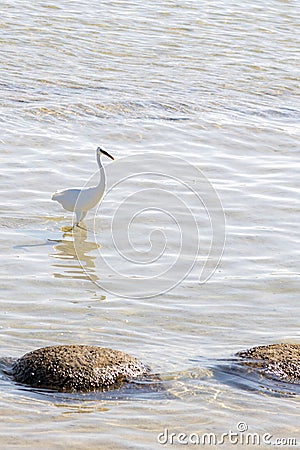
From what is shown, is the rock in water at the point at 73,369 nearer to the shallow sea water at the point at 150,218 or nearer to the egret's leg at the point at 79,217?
the shallow sea water at the point at 150,218

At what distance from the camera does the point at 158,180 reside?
970cm

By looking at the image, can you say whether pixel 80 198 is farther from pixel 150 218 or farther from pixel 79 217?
pixel 150 218

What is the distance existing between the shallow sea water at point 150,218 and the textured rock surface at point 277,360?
135 mm

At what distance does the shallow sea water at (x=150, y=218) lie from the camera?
5.11 metres

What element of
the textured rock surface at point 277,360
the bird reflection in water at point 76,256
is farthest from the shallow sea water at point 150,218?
the textured rock surface at point 277,360

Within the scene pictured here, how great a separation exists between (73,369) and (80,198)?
345cm

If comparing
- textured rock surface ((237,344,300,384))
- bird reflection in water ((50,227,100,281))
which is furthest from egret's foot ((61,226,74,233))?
textured rock surface ((237,344,300,384))

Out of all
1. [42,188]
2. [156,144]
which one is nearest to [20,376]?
[42,188]

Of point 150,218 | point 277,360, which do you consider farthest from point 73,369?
point 150,218

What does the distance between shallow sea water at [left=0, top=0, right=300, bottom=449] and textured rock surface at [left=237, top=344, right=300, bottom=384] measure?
13 centimetres

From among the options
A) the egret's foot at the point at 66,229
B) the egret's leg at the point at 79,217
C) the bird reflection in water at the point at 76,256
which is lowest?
the bird reflection in water at the point at 76,256

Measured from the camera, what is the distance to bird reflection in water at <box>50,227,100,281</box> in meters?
7.50

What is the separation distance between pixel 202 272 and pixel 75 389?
2552 millimetres

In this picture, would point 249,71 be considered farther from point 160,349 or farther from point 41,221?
point 160,349
